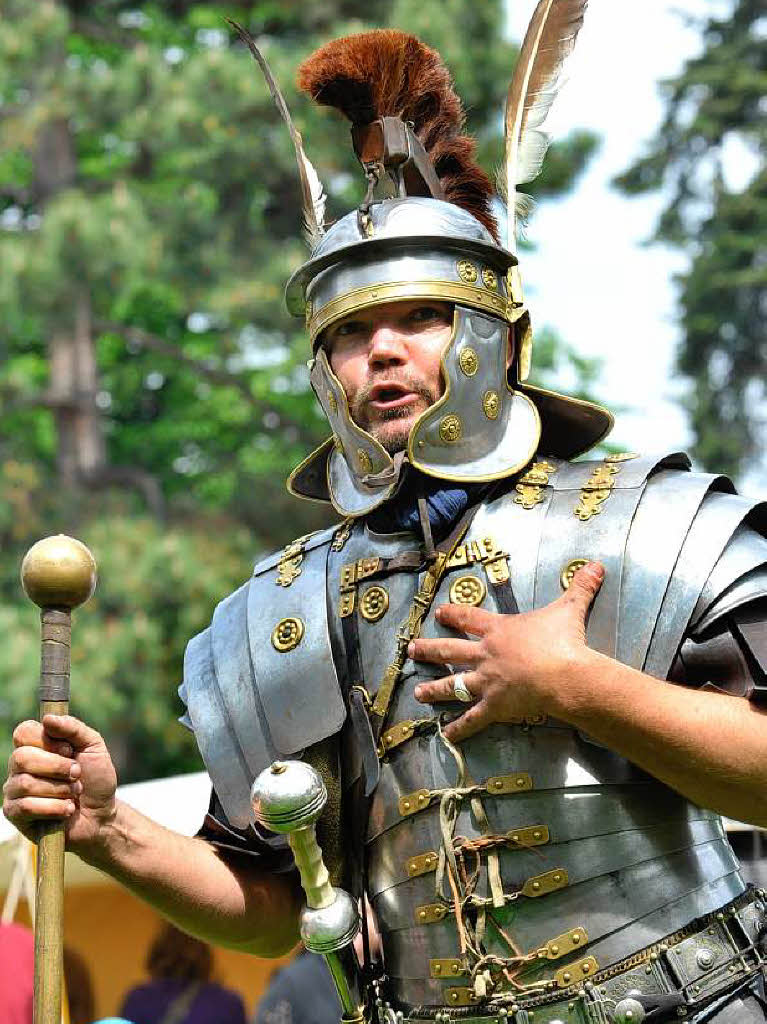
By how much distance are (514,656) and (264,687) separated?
0.73 meters

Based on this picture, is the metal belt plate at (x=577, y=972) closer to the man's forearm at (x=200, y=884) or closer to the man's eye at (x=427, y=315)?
the man's forearm at (x=200, y=884)

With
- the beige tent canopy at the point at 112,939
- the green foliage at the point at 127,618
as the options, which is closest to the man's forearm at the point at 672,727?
the beige tent canopy at the point at 112,939

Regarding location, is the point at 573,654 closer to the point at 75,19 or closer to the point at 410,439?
the point at 410,439

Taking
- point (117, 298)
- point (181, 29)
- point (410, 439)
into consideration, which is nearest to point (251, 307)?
point (117, 298)

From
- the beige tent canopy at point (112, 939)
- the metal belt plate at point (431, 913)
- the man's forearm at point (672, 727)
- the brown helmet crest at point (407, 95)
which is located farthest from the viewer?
the beige tent canopy at point (112, 939)

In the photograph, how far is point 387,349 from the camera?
3561mm

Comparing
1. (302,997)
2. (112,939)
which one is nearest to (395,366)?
(302,997)

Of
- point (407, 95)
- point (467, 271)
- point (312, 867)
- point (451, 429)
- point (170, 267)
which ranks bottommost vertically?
point (312, 867)

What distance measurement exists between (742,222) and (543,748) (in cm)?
1463

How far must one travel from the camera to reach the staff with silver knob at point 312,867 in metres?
3.15

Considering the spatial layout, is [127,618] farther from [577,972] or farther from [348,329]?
[577,972]

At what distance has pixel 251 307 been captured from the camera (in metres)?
14.7

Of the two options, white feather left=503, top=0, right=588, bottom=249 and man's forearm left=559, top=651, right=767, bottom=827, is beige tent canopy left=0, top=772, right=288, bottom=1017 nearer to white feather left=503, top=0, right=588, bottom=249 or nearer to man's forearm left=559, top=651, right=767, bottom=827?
white feather left=503, top=0, right=588, bottom=249

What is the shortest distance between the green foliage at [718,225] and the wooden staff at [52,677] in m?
14.5
